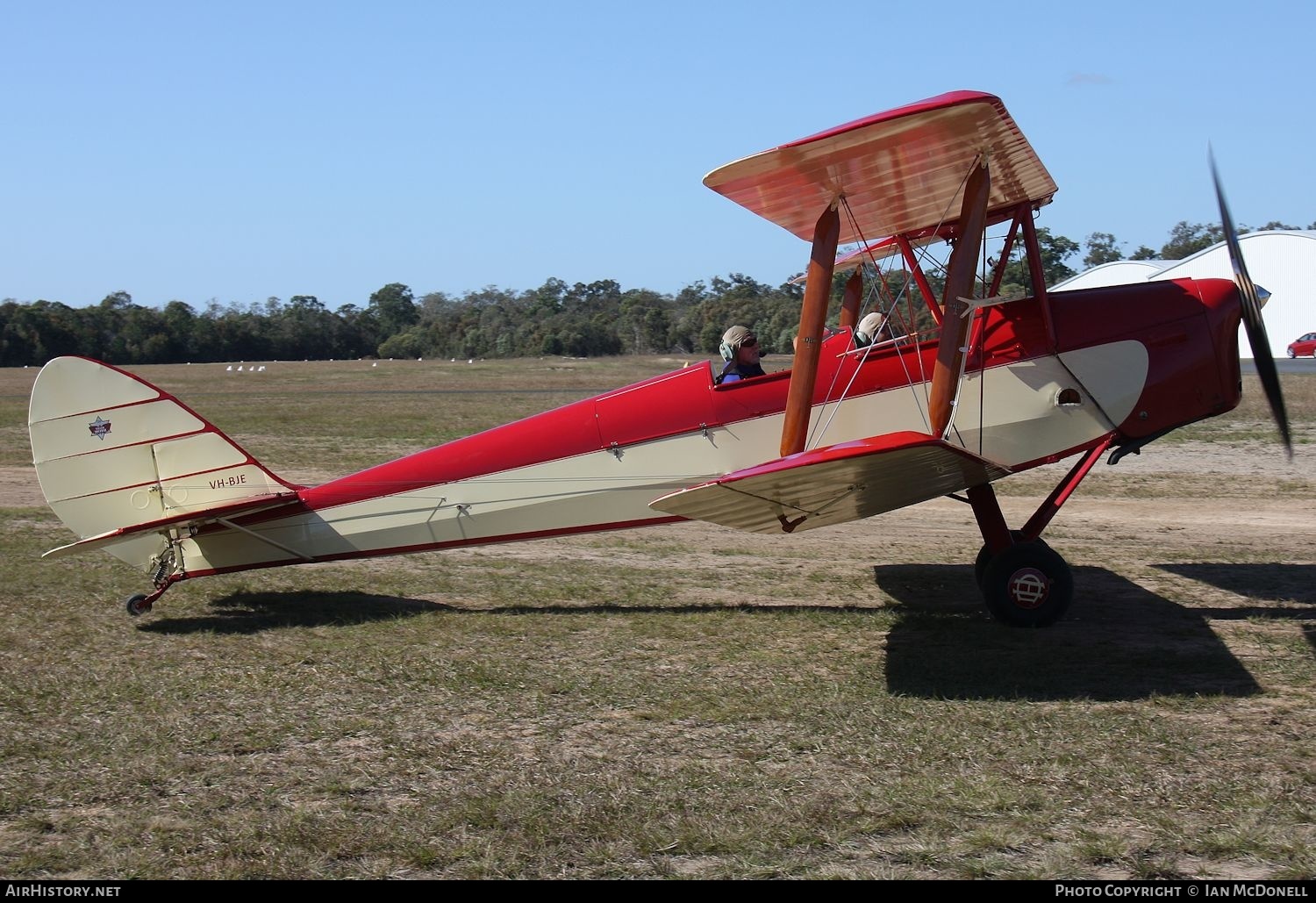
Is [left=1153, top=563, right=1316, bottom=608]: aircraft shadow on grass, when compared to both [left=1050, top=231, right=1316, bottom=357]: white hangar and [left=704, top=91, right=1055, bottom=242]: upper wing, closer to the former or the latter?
[left=704, top=91, right=1055, bottom=242]: upper wing

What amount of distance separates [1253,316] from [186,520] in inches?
277

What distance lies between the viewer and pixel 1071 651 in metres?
6.38

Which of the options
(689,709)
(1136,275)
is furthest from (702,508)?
(1136,275)

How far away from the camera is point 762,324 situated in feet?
74.3

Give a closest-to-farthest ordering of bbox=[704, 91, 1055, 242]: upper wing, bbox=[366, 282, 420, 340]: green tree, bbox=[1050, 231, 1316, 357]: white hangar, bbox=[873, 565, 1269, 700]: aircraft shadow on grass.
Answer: bbox=[873, 565, 1269, 700]: aircraft shadow on grass
bbox=[704, 91, 1055, 242]: upper wing
bbox=[1050, 231, 1316, 357]: white hangar
bbox=[366, 282, 420, 340]: green tree

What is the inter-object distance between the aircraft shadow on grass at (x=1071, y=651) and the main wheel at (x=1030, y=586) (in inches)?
4.4

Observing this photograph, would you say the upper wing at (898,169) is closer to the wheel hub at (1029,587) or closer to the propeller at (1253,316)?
the propeller at (1253,316)

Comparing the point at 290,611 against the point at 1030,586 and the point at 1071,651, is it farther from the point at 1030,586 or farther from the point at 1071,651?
the point at 1071,651

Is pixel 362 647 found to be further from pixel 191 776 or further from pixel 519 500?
pixel 191 776

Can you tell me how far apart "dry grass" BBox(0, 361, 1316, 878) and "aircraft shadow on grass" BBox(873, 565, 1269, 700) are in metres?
0.03

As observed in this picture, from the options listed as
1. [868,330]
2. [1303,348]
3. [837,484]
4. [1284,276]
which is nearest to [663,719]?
[837,484]

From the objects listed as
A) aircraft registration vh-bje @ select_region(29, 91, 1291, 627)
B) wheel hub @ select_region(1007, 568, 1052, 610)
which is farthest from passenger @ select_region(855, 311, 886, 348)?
wheel hub @ select_region(1007, 568, 1052, 610)

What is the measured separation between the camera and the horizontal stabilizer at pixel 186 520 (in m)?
6.93

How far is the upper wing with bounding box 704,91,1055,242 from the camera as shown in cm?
586
